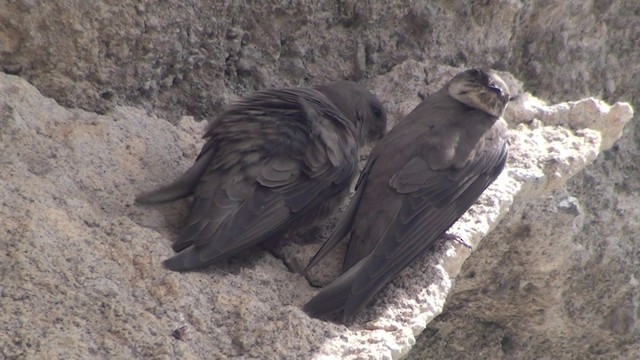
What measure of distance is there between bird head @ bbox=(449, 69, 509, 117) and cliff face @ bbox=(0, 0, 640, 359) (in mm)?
97

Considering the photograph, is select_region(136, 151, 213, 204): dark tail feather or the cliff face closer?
the cliff face

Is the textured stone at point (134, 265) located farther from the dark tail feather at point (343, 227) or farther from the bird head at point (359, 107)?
the bird head at point (359, 107)

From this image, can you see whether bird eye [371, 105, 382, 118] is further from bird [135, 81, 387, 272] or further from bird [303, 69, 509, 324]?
bird [135, 81, 387, 272]

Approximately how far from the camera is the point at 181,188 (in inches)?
101

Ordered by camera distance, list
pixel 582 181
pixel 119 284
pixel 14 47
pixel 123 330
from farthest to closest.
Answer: pixel 582 181 → pixel 14 47 → pixel 119 284 → pixel 123 330

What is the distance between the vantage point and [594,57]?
3.54m

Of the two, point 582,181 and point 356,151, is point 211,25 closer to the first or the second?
point 356,151

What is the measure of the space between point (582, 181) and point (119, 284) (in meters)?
1.67

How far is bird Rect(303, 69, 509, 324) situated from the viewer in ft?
7.88

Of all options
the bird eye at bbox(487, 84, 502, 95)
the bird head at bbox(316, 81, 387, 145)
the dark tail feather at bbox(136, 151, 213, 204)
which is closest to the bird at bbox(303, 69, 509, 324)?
the bird eye at bbox(487, 84, 502, 95)

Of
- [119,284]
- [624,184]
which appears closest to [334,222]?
[119,284]

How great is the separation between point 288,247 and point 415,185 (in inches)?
13.0

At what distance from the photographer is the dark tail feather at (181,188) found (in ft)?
8.27

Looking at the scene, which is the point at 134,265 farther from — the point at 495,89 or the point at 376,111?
the point at 495,89
